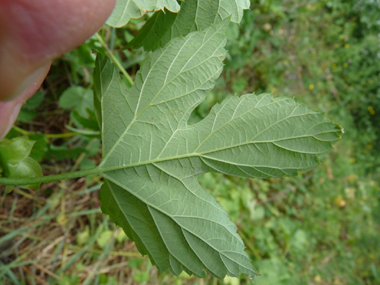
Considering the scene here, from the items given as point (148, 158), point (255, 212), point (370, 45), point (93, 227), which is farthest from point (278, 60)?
point (148, 158)

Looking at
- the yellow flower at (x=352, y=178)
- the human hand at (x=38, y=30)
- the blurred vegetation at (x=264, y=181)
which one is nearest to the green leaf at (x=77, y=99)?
the blurred vegetation at (x=264, y=181)

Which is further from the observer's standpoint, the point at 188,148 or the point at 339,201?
the point at 339,201

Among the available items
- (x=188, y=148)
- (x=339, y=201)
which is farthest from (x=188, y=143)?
(x=339, y=201)

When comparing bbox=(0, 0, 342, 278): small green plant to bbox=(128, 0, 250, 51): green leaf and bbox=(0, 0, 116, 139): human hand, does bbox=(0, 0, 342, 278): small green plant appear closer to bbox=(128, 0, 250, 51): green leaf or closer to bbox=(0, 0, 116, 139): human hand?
bbox=(128, 0, 250, 51): green leaf

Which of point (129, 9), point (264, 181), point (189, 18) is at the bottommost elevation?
point (264, 181)

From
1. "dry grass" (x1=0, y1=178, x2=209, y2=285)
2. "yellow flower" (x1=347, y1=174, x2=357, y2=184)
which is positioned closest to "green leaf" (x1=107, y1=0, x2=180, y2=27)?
"dry grass" (x1=0, y1=178, x2=209, y2=285)

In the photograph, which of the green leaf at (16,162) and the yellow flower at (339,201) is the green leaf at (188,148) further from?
the yellow flower at (339,201)

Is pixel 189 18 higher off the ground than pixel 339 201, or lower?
higher

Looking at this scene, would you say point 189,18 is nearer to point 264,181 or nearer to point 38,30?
point 38,30
